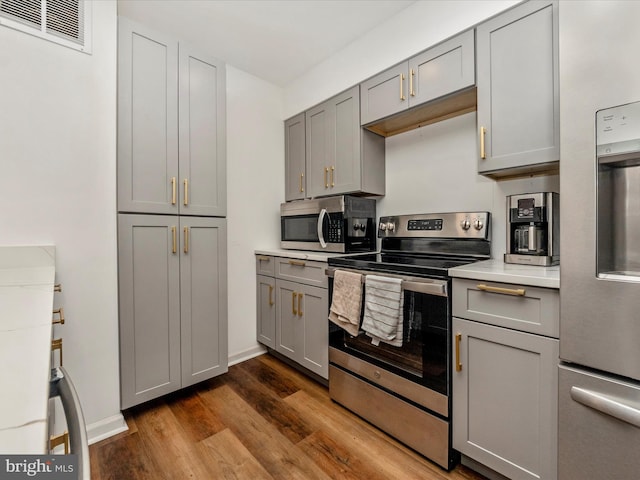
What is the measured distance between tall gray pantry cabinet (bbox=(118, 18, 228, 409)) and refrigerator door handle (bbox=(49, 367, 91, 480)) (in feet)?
4.51

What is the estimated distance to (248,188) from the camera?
2.72 meters

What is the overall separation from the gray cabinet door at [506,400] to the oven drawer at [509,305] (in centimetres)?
3

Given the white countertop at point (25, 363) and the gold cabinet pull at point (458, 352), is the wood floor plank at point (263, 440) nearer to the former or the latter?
the gold cabinet pull at point (458, 352)

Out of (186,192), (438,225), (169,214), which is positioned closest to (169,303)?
(169,214)

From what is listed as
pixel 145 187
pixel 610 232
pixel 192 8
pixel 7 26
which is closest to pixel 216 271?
pixel 145 187

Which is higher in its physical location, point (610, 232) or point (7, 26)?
point (7, 26)

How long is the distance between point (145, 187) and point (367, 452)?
1.90 m

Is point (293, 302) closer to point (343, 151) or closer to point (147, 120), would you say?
point (343, 151)

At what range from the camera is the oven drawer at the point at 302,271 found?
2.10 metres

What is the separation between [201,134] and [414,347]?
185cm

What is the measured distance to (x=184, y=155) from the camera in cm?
199

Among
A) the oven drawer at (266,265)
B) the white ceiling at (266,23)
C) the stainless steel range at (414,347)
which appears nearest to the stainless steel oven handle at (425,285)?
the stainless steel range at (414,347)

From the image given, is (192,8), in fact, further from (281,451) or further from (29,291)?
(281,451)

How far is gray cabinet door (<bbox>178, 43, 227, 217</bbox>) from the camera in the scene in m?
1.99
